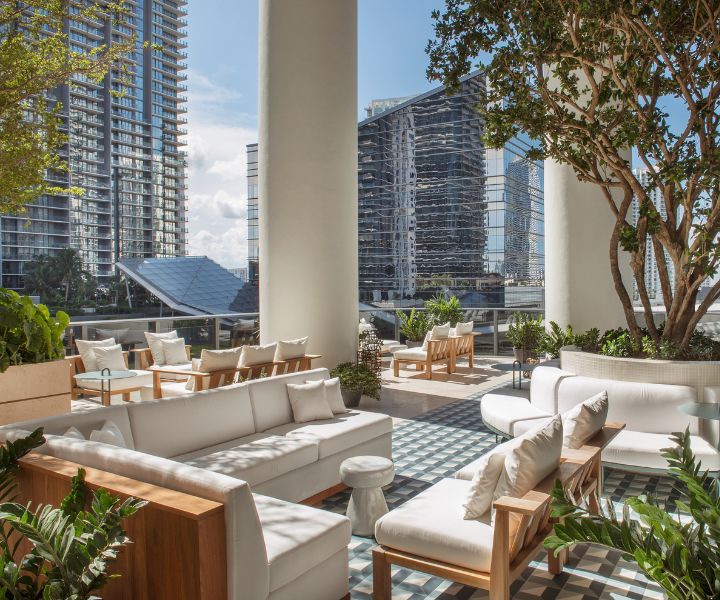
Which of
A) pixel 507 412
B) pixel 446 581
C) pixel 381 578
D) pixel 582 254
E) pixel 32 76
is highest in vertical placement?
pixel 32 76

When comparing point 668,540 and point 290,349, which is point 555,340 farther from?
point 668,540

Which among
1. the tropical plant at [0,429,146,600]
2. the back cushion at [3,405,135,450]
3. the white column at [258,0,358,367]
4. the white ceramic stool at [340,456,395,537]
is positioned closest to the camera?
the tropical plant at [0,429,146,600]

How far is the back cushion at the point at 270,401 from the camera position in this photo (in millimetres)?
4828

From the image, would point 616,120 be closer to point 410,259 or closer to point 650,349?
point 650,349

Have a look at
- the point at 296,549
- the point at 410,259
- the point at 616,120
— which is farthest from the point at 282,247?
the point at 410,259

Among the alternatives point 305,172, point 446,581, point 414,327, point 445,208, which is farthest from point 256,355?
point 445,208

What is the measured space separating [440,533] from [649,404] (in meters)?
2.99

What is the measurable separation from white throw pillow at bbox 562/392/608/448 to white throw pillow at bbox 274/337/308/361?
13.5ft

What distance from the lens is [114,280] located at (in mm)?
38469

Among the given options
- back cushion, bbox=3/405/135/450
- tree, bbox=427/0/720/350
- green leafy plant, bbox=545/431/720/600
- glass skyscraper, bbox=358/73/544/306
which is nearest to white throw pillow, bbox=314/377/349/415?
back cushion, bbox=3/405/135/450

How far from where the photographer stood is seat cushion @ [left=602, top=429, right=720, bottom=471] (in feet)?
14.2

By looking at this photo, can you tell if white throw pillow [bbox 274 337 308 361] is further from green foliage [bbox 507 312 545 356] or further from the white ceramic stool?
green foliage [bbox 507 312 545 356]

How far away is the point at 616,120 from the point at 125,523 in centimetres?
555

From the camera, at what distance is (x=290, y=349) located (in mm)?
7250
